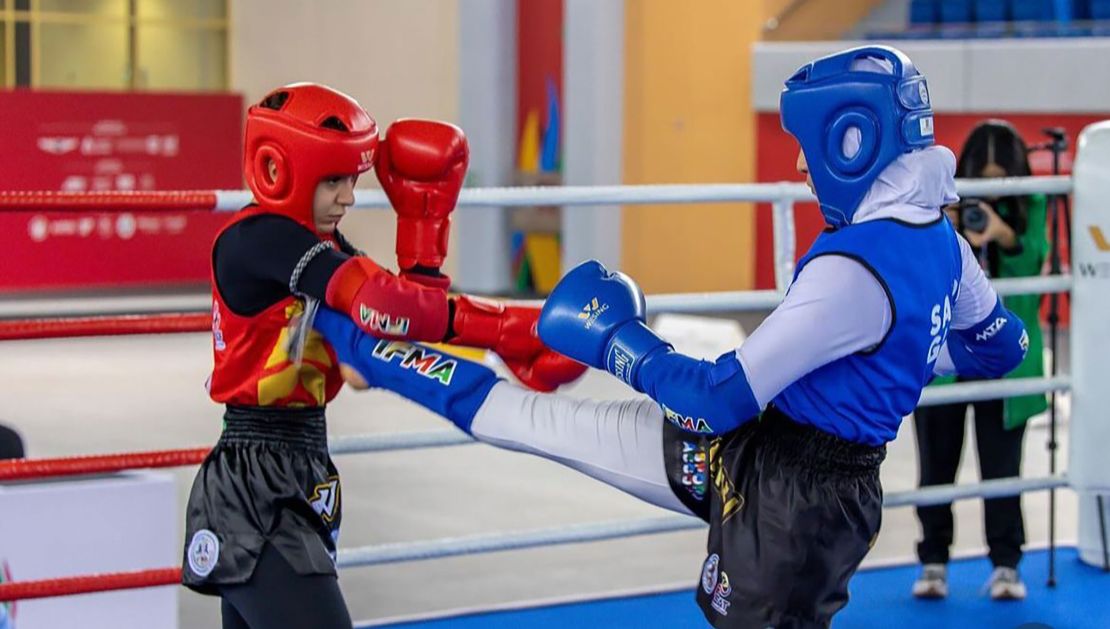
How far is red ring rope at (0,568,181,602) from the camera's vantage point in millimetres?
3100

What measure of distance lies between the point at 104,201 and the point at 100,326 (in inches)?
9.8

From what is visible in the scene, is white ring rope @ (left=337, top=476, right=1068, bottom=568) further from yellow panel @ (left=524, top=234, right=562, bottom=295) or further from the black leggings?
yellow panel @ (left=524, top=234, right=562, bottom=295)

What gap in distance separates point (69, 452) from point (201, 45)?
1011cm

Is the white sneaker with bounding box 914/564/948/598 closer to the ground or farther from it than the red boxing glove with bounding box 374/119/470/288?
closer to the ground

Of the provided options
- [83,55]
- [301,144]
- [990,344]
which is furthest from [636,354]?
[83,55]

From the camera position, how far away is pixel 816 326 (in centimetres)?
209

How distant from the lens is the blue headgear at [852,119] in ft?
7.22

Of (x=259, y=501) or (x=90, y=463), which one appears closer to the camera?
(x=259, y=501)

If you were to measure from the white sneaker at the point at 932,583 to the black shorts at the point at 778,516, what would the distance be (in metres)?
1.97

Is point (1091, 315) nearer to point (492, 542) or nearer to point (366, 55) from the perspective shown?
point (492, 542)

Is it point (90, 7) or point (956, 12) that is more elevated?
point (90, 7)

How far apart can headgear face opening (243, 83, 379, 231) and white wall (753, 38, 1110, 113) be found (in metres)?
8.70

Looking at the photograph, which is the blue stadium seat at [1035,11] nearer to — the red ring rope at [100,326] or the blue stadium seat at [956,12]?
the blue stadium seat at [956,12]

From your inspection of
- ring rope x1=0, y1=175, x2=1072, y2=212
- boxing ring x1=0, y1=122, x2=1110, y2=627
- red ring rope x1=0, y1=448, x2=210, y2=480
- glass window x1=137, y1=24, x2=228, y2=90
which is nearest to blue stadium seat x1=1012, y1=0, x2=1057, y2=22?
boxing ring x1=0, y1=122, x2=1110, y2=627
